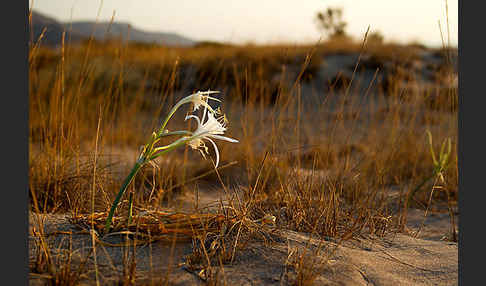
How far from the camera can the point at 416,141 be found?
3.58 metres

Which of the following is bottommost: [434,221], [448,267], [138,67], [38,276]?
[434,221]

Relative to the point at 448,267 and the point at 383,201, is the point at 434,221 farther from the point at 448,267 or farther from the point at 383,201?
the point at 448,267

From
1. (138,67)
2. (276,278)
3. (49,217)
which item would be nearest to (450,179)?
(276,278)

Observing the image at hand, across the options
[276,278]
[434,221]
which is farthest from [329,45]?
[276,278]

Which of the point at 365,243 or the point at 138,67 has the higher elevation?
the point at 138,67

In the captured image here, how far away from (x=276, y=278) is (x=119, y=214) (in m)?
0.69

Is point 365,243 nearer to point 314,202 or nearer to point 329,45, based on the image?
point 314,202

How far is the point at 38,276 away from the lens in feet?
3.62

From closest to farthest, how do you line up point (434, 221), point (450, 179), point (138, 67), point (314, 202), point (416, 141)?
point (314, 202)
point (434, 221)
point (450, 179)
point (416, 141)
point (138, 67)

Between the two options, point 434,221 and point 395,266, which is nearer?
point 395,266

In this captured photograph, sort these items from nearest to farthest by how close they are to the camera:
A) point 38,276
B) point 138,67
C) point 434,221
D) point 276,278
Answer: point 38,276
point 276,278
point 434,221
point 138,67

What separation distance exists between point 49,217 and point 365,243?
1278 millimetres

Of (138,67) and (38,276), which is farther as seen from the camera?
(138,67)

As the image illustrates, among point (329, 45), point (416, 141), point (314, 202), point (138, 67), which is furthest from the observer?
point (329, 45)
